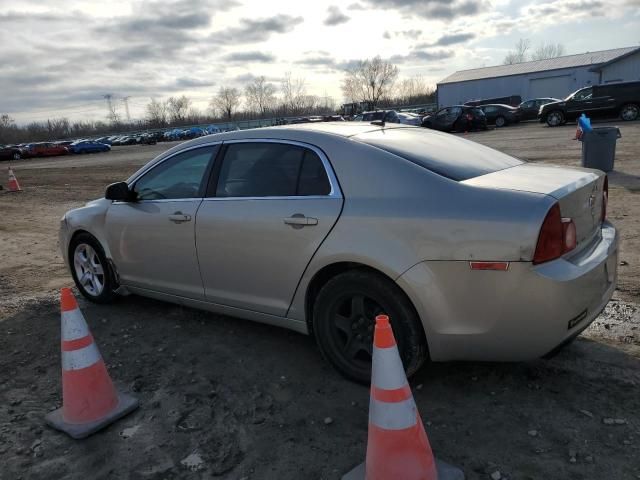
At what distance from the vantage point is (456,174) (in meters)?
3.21

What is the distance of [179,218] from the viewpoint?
13.8 ft

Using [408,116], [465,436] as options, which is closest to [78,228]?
[465,436]

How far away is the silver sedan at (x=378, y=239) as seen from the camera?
280 cm

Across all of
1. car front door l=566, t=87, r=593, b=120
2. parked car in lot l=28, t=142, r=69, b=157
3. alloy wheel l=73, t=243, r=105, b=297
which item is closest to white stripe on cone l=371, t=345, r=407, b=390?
alloy wheel l=73, t=243, r=105, b=297

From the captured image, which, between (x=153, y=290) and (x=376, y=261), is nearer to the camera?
(x=376, y=261)

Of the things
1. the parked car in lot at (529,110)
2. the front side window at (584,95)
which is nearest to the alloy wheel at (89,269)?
the front side window at (584,95)

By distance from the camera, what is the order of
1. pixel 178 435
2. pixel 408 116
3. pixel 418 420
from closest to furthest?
pixel 418 420
pixel 178 435
pixel 408 116

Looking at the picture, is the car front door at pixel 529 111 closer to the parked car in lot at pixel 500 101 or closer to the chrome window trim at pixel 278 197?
the parked car in lot at pixel 500 101

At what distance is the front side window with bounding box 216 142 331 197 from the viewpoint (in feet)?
11.6

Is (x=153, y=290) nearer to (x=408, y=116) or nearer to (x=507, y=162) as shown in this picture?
(x=507, y=162)

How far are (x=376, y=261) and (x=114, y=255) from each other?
283cm

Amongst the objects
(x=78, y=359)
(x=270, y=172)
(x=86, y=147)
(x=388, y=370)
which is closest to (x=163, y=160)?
(x=270, y=172)

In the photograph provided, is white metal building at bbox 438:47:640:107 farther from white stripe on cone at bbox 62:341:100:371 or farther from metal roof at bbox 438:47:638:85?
white stripe on cone at bbox 62:341:100:371

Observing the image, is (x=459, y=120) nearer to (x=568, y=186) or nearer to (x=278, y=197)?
(x=278, y=197)
